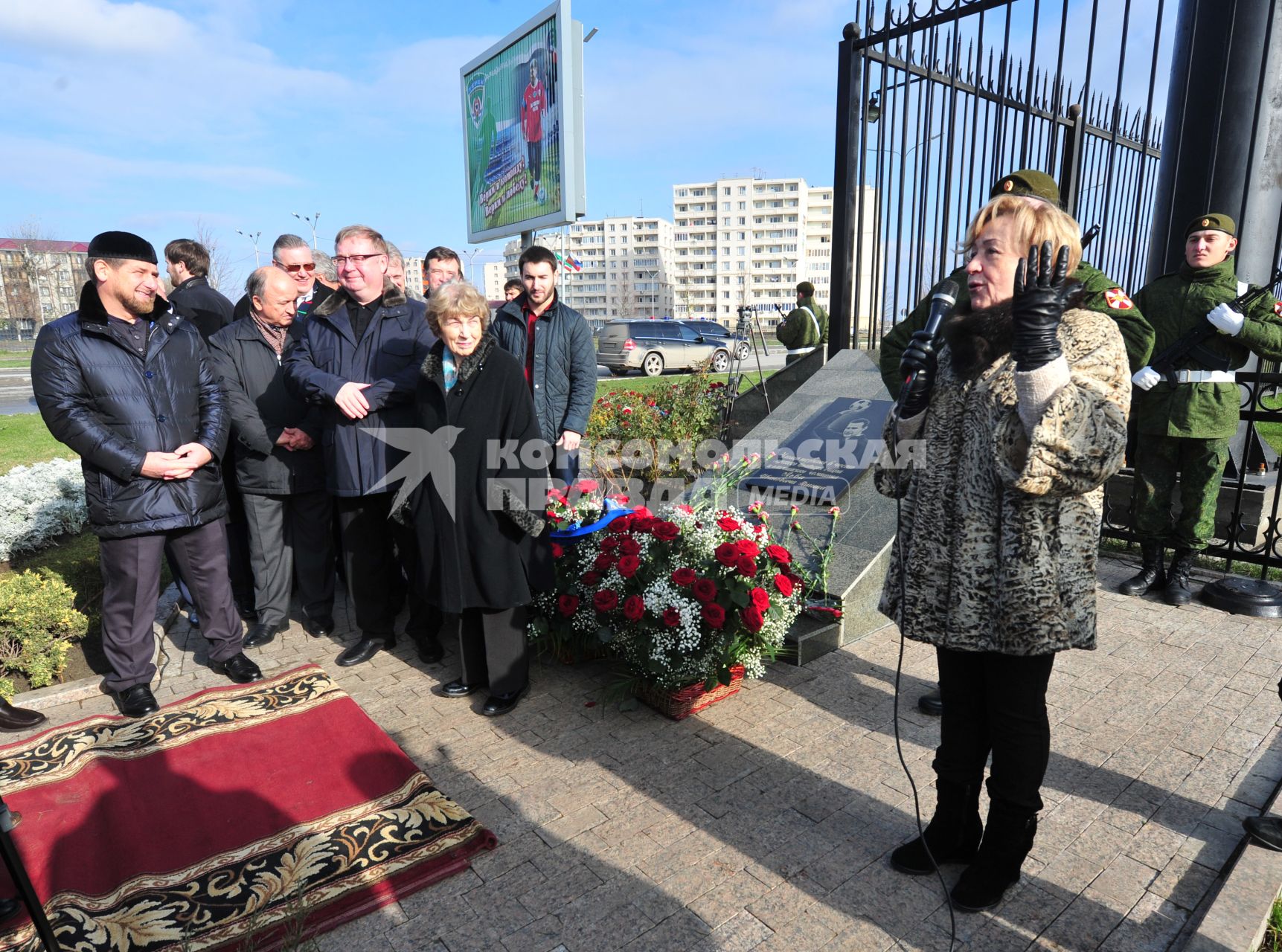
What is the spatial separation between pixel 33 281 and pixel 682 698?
5756 centimetres

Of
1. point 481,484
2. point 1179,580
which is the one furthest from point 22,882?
point 1179,580

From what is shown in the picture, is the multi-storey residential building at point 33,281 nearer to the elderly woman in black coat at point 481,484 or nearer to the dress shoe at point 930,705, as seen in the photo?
the elderly woman in black coat at point 481,484

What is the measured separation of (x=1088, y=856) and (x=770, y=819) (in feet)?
3.44

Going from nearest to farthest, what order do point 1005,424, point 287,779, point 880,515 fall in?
point 1005,424
point 287,779
point 880,515

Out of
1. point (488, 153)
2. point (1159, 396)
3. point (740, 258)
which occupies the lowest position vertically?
point (1159, 396)

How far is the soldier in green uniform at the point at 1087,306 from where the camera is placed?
2973mm

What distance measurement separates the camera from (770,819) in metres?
2.80

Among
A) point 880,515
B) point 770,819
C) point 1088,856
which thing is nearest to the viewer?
point 1088,856

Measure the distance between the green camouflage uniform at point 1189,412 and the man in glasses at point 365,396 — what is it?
14.3 feet

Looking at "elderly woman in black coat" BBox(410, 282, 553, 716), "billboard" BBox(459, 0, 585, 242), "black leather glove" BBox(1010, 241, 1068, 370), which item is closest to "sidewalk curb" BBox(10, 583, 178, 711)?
"elderly woman in black coat" BBox(410, 282, 553, 716)

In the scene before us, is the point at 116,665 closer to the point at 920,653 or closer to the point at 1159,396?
the point at 920,653

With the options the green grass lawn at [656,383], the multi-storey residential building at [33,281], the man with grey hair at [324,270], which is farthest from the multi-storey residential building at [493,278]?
the man with grey hair at [324,270]

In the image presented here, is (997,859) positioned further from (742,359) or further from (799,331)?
(799,331)

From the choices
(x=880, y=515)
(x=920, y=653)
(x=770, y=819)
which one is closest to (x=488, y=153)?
(x=880, y=515)
